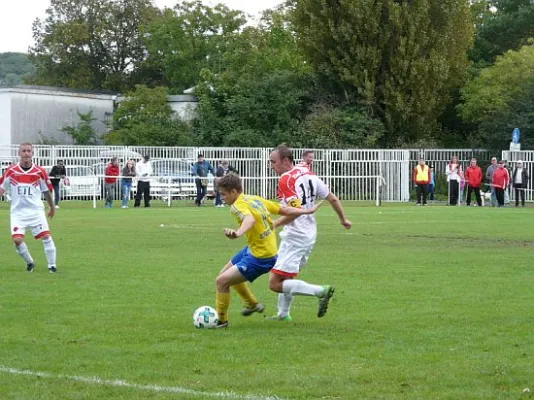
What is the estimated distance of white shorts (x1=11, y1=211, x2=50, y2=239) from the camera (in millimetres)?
15832

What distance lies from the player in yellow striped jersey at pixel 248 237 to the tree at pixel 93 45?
72.3 meters

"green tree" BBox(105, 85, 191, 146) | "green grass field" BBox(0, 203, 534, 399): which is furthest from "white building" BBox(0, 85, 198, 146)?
"green grass field" BBox(0, 203, 534, 399)

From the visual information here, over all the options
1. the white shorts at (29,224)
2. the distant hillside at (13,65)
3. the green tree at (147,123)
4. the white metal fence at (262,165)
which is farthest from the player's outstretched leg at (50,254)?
the distant hillside at (13,65)

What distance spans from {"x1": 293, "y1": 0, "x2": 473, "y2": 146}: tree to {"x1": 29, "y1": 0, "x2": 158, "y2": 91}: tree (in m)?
32.0

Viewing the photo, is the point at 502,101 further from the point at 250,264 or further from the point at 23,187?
the point at 250,264

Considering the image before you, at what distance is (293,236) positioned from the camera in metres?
11.1

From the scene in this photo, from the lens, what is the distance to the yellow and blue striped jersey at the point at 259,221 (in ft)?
34.6

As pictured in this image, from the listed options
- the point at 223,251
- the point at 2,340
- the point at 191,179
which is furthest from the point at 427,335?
the point at 191,179

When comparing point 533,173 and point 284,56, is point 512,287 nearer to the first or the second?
point 533,173

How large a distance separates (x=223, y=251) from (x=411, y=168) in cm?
2923

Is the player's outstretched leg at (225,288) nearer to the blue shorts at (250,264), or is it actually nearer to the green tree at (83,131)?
the blue shorts at (250,264)

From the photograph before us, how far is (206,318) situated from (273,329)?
2.13 ft

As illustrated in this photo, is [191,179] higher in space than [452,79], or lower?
lower

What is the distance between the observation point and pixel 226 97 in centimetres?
5769
